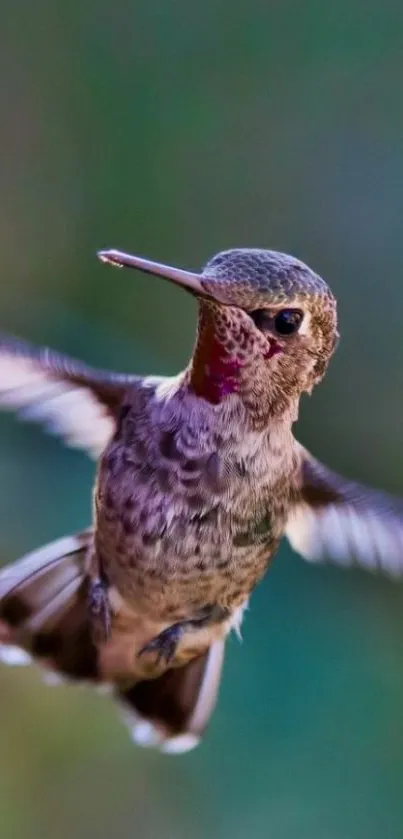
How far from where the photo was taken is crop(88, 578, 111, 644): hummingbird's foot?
876mm

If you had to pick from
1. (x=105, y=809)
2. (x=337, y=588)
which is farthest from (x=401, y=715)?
(x=105, y=809)

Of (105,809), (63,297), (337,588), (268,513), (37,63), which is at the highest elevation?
(37,63)

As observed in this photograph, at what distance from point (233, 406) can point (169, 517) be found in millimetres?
92

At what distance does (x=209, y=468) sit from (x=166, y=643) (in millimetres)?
190

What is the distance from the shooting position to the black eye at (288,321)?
0.66 metres

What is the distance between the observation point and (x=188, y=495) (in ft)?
2.43

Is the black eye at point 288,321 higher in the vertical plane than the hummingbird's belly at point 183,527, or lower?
higher

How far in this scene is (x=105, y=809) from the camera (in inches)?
63.7

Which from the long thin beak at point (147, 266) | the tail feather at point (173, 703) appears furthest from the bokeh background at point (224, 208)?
the long thin beak at point (147, 266)

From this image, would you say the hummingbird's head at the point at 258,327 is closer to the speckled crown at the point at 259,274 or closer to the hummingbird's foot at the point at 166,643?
the speckled crown at the point at 259,274

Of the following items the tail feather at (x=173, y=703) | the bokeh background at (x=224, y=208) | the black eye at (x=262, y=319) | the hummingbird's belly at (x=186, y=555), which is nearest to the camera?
the black eye at (x=262, y=319)

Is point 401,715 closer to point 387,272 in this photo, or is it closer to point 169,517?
point 387,272

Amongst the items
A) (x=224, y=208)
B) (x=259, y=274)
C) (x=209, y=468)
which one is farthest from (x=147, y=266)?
(x=224, y=208)

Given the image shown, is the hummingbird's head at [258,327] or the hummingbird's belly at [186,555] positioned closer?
→ the hummingbird's head at [258,327]
